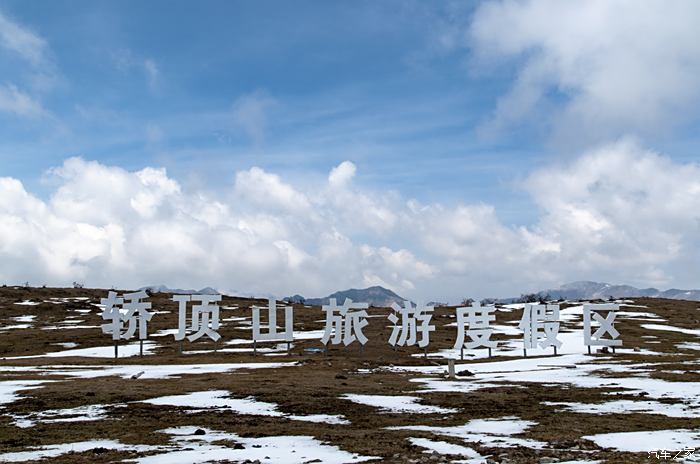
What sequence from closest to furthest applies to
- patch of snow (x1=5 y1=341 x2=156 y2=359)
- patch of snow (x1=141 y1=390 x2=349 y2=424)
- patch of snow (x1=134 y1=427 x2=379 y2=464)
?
patch of snow (x1=134 y1=427 x2=379 y2=464)
patch of snow (x1=141 y1=390 x2=349 y2=424)
patch of snow (x1=5 y1=341 x2=156 y2=359)

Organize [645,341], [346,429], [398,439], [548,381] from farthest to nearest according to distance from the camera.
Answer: [645,341] → [548,381] → [346,429] → [398,439]

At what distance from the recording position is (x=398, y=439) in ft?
55.6

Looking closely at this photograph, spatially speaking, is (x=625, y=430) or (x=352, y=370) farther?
(x=352, y=370)

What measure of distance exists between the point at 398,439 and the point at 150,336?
64.9 m

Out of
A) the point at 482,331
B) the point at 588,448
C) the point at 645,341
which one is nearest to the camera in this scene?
the point at 588,448

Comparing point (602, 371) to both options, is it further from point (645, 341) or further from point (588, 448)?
point (645, 341)

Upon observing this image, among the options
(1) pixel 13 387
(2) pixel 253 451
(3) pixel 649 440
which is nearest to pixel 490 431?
(3) pixel 649 440

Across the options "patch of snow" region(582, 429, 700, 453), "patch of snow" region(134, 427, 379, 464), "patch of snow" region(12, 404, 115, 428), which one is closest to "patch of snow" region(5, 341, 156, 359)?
"patch of snow" region(12, 404, 115, 428)

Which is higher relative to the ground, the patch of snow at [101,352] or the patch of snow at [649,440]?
the patch of snow at [649,440]

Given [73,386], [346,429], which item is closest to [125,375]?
[73,386]

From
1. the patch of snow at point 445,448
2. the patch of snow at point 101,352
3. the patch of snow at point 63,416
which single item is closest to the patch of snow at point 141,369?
the patch of snow at point 101,352

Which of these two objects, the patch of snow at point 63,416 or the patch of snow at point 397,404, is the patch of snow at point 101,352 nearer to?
the patch of snow at point 63,416

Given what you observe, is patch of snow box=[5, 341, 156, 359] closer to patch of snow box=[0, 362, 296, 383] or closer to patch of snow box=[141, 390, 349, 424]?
patch of snow box=[0, 362, 296, 383]

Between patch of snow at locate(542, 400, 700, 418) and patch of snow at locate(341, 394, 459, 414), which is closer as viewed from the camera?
patch of snow at locate(542, 400, 700, 418)
